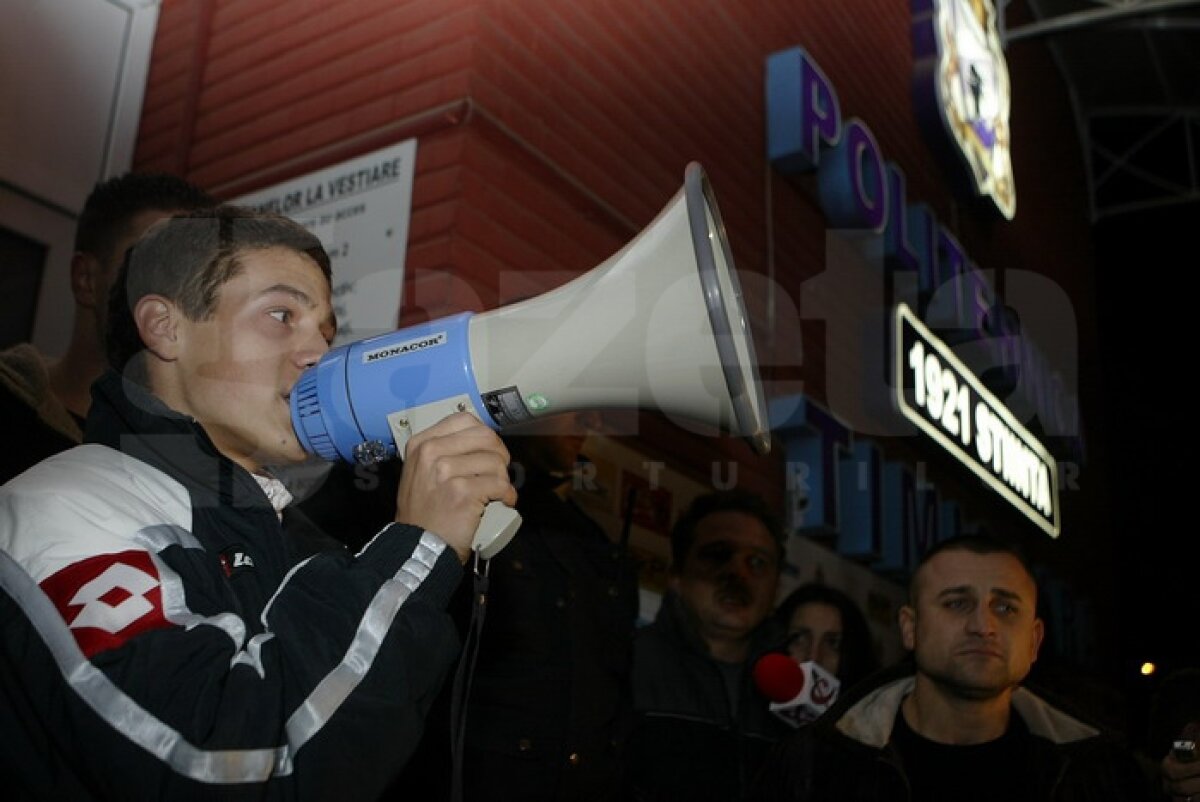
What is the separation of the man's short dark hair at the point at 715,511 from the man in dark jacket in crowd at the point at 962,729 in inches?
25.0

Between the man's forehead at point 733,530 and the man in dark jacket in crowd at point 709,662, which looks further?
the man's forehead at point 733,530

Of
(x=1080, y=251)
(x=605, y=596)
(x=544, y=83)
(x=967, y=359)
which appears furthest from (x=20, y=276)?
(x=1080, y=251)

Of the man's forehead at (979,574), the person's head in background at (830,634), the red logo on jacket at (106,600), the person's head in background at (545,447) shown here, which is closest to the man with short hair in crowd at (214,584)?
the red logo on jacket at (106,600)

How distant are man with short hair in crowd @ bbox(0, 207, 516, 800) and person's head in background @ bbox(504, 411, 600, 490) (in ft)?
3.64

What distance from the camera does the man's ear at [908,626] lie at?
3.05 meters

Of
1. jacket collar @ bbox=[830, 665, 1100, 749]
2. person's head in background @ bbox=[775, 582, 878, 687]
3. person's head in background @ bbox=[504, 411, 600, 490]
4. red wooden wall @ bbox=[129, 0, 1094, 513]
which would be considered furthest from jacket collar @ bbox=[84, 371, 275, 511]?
person's head in background @ bbox=[775, 582, 878, 687]

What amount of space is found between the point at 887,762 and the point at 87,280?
2.15m

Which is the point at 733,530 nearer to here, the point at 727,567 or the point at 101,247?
the point at 727,567

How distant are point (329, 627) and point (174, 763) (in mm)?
204

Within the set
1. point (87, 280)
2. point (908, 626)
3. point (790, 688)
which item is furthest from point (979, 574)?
point (87, 280)

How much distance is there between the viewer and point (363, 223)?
11.4ft

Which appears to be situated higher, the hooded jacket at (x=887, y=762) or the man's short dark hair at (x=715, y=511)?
the man's short dark hair at (x=715, y=511)

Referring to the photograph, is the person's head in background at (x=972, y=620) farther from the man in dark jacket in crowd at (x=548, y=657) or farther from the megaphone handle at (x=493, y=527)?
the megaphone handle at (x=493, y=527)

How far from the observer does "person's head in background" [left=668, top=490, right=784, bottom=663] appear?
3.32 metres
